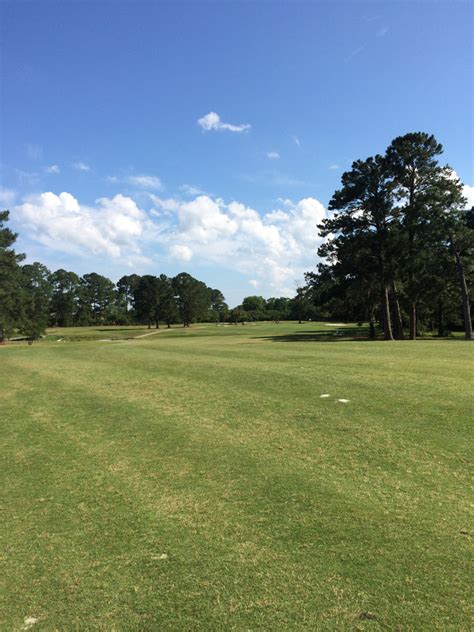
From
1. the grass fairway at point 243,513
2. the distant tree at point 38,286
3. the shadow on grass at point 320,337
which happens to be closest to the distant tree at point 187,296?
the distant tree at point 38,286

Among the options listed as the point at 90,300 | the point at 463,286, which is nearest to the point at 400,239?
the point at 463,286

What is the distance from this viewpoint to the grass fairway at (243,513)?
309 centimetres

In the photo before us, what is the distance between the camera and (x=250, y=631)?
112 inches

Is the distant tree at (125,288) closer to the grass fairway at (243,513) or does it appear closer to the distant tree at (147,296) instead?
the distant tree at (147,296)

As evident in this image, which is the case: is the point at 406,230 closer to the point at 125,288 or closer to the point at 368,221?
the point at 368,221

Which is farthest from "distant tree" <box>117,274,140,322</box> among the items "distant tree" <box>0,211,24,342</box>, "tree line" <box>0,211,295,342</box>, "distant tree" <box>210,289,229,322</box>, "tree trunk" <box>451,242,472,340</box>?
Answer: "tree trunk" <box>451,242,472,340</box>

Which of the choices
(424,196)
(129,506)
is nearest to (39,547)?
(129,506)

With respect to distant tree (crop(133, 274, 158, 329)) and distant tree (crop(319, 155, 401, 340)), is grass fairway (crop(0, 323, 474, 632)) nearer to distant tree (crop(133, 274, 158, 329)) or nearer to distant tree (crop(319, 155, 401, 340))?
distant tree (crop(319, 155, 401, 340))

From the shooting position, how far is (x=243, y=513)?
4.43 m

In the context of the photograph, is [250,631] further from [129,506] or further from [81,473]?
[81,473]

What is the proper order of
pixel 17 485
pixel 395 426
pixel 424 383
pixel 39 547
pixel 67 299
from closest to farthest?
pixel 39 547, pixel 17 485, pixel 395 426, pixel 424 383, pixel 67 299

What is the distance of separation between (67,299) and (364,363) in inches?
4914

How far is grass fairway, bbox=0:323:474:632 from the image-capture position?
10.1ft

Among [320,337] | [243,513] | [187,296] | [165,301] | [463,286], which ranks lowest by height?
[320,337]
